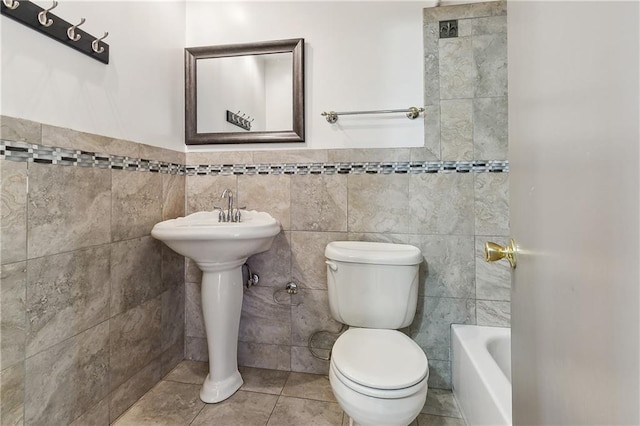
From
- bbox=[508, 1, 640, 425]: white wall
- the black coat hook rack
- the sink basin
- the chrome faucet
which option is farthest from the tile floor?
the black coat hook rack

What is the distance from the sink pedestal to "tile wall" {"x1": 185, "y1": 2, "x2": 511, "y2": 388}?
0.27 metres

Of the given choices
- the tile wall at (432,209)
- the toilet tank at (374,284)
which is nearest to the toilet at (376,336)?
the toilet tank at (374,284)

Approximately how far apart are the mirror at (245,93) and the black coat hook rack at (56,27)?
597 mm

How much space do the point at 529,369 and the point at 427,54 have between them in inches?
62.9

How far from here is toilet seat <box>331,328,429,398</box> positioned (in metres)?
1.03

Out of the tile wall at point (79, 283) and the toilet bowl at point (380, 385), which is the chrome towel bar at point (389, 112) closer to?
the tile wall at point (79, 283)

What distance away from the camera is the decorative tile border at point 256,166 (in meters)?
1.18

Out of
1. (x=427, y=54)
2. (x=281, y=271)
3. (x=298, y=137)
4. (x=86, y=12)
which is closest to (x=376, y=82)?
(x=427, y=54)

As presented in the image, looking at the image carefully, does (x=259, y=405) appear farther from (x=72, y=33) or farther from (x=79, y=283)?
(x=72, y=33)

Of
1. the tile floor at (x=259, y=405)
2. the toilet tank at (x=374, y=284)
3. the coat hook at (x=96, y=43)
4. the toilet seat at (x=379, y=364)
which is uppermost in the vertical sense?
the coat hook at (x=96, y=43)

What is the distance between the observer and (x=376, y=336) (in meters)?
1.36

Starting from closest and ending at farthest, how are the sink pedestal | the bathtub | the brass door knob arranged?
the brass door knob → the bathtub → the sink pedestal

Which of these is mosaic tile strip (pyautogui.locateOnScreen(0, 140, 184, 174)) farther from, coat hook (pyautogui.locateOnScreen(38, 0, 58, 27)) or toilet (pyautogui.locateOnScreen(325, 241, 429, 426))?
toilet (pyautogui.locateOnScreen(325, 241, 429, 426))

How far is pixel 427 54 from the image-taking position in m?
1.67
